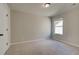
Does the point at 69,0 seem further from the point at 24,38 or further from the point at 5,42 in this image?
the point at 5,42

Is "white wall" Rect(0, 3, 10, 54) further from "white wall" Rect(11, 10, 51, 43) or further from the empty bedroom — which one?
"white wall" Rect(11, 10, 51, 43)

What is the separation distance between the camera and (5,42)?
2.04 meters

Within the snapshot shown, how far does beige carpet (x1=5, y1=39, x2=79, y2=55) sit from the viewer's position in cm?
209

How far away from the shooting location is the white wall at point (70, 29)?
7.54 feet

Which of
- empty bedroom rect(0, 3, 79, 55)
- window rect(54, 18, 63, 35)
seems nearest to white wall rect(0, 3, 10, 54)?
empty bedroom rect(0, 3, 79, 55)

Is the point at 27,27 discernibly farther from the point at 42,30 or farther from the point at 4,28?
the point at 4,28

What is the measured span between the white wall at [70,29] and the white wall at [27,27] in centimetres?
25

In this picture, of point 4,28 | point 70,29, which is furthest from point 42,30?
point 4,28

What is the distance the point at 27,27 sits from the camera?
2385 millimetres

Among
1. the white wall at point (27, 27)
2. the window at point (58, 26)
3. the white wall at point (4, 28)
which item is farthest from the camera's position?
the window at point (58, 26)

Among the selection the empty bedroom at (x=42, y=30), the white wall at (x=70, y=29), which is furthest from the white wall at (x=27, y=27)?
the white wall at (x=70, y=29)

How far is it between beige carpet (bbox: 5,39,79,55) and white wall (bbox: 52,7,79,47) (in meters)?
0.13

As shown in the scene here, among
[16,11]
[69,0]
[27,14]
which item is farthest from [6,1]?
[69,0]

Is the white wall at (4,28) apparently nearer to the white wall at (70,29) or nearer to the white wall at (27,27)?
the white wall at (27,27)
